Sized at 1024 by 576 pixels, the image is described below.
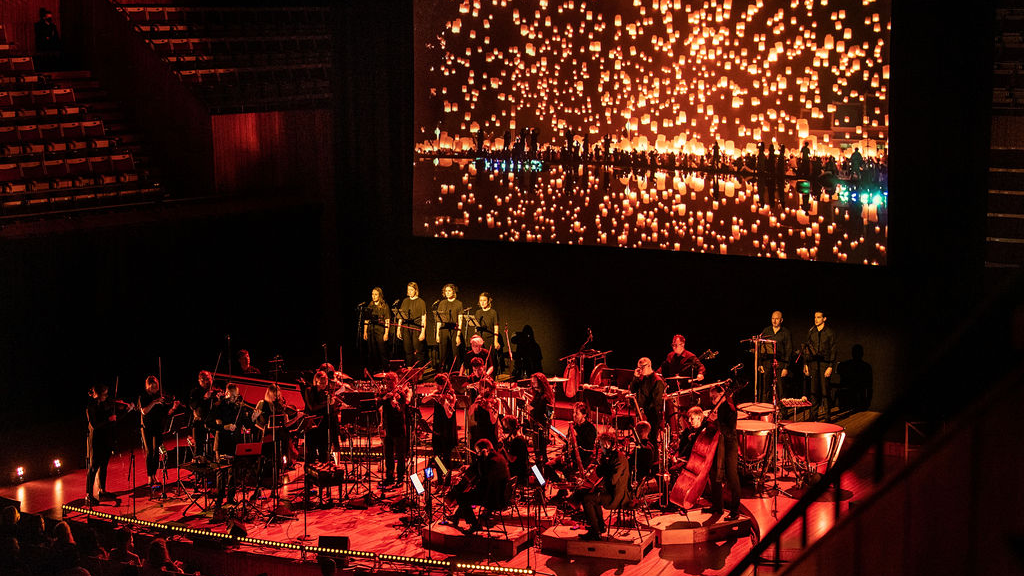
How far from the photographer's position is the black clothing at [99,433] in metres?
9.87

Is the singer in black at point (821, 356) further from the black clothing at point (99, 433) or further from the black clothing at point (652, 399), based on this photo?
the black clothing at point (99, 433)

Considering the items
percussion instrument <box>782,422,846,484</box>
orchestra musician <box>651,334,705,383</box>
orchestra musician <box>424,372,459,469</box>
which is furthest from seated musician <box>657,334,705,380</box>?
orchestra musician <box>424,372,459,469</box>

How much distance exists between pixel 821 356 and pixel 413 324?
4666 millimetres

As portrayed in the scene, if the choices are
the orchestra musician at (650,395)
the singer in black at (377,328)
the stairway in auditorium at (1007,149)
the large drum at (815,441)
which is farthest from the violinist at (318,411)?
the stairway in auditorium at (1007,149)

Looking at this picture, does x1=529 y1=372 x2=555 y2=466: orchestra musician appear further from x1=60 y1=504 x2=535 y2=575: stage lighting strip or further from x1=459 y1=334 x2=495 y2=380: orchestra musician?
x1=60 y1=504 x2=535 y2=575: stage lighting strip

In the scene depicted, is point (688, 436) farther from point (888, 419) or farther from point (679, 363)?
point (888, 419)

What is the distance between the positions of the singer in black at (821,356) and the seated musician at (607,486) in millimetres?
3414

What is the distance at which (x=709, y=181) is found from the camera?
1216cm

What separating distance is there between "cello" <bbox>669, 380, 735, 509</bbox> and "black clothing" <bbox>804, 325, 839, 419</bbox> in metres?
2.56

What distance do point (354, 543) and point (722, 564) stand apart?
2.81 m

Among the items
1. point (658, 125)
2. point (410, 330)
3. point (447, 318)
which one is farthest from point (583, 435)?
point (410, 330)

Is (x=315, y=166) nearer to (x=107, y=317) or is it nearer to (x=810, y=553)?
(x=107, y=317)

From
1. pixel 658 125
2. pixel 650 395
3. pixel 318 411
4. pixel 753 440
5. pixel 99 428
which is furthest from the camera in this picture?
pixel 658 125

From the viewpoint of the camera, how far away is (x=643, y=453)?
882 centimetres
